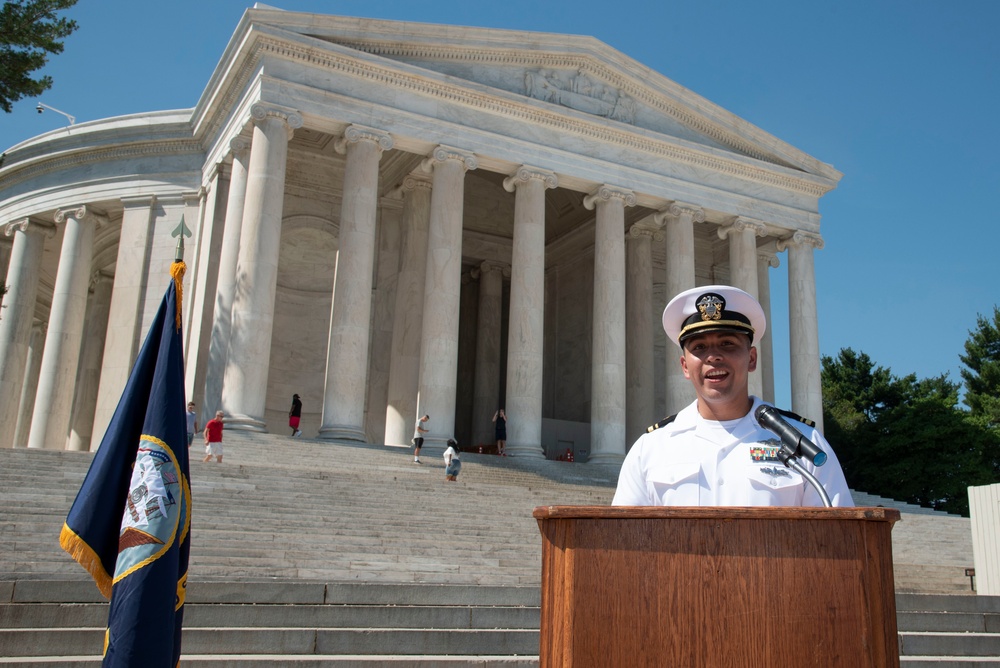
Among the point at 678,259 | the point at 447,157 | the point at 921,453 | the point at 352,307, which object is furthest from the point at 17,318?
the point at 921,453

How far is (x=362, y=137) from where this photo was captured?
35406 millimetres

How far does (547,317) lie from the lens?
53.1m

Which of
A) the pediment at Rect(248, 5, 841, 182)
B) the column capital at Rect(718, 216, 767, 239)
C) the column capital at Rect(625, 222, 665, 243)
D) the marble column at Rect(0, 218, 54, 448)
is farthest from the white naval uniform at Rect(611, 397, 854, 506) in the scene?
the column capital at Rect(625, 222, 665, 243)

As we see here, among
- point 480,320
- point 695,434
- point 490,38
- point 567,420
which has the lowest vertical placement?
point 695,434

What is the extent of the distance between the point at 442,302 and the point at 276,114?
9287mm

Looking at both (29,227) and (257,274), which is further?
(29,227)

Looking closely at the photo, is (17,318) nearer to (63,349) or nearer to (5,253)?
(63,349)

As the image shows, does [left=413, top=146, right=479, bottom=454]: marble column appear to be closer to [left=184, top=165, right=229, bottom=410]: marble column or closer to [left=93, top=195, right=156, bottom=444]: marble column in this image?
[left=184, top=165, right=229, bottom=410]: marble column

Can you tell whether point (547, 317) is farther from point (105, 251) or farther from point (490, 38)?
point (105, 251)

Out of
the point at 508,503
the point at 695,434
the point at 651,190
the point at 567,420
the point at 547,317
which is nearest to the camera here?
the point at 695,434

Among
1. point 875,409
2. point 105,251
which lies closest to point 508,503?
point 105,251

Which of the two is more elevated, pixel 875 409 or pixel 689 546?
pixel 875 409

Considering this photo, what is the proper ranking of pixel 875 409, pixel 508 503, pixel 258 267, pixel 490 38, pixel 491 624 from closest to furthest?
pixel 491 624, pixel 508 503, pixel 258 267, pixel 490 38, pixel 875 409

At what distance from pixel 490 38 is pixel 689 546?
122 feet
